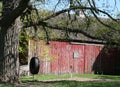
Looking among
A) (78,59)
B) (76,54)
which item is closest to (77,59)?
(78,59)

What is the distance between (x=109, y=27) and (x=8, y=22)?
5528 millimetres

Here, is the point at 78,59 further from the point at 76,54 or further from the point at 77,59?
the point at 76,54

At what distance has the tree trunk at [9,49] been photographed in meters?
18.8

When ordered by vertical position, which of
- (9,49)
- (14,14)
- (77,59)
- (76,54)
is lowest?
(9,49)

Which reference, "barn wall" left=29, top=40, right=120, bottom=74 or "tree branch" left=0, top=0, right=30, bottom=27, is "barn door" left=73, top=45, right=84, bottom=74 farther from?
"tree branch" left=0, top=0, right=30, bottom=27

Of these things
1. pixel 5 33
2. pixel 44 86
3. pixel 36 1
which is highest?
pixel 36 1

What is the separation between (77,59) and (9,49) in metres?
19.5

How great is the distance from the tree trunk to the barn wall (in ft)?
46.0

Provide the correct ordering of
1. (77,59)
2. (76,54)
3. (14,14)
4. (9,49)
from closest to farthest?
(14,14) < (9,49) < (76,54) < (77,59)

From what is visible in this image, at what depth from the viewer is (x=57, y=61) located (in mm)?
36625

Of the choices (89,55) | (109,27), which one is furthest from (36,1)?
(89,55)

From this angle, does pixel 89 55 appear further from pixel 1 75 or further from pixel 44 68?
pixel 1 75

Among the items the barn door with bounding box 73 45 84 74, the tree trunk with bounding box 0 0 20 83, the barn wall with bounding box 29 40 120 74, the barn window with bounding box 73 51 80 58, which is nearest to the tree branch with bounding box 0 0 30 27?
the tree trunk with bounding box 0 0 20 83

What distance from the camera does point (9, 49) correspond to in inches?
747
